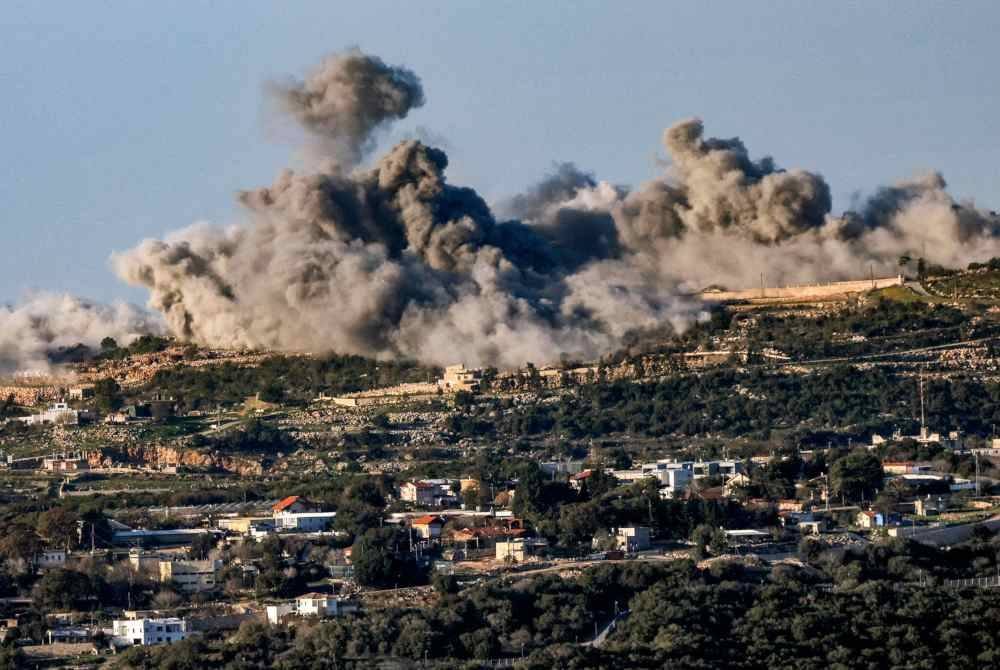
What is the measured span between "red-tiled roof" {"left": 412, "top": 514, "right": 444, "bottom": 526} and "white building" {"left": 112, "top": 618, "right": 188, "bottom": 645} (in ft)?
42.1

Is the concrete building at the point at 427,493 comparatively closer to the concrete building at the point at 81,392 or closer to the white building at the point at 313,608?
the white building at the point at 313,608

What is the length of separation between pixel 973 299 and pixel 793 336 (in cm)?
550

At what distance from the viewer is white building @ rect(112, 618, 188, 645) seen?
72312 millimetres

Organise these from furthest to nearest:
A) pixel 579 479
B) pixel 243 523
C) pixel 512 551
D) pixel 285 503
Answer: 1. pixel 579 479
2. pixel 285 503
3. pixel 243 523
4. pixel 512 551

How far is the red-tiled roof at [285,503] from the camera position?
88875 millimetres

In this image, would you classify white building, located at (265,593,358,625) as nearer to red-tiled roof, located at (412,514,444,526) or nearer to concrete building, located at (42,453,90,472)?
red-tiled roof, located at (412,514,444,526)

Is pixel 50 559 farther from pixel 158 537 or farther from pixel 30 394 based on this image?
pixel 30 394

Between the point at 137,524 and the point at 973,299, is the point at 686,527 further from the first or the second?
the point at 973,299

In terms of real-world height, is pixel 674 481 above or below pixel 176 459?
below

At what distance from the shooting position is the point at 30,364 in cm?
11812

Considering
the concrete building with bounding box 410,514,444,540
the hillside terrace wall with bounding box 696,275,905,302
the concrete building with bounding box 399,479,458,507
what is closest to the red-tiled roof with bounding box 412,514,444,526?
the concrete building with bounding box 410,514,444,540

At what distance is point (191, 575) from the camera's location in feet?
262

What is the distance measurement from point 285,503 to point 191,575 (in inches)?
388

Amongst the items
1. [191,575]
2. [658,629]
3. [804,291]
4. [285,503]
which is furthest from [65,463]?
[658,629]
